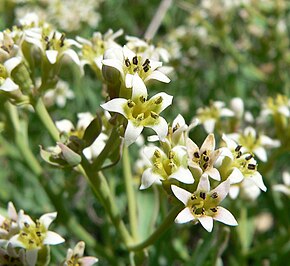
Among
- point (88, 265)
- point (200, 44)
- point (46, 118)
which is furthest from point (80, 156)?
point (200, 44)

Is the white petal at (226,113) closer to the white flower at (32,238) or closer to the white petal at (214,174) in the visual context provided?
the white petal at (214,174)

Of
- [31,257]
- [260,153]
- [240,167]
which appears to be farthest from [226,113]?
[31,257]

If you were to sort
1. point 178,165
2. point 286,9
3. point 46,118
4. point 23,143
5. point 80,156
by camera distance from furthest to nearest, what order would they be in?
point 286,9, point 23,143, point 46,118, point 80,156, point 178,165

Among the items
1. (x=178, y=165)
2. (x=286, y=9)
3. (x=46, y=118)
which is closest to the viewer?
(x=178, y=165)

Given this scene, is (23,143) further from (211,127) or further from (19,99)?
(211,127)

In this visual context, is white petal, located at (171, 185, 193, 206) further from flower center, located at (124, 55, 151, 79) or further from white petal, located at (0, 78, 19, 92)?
white petal, located at (0, 78, 19, 92)

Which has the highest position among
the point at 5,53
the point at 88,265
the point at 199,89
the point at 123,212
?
the point at 5,53

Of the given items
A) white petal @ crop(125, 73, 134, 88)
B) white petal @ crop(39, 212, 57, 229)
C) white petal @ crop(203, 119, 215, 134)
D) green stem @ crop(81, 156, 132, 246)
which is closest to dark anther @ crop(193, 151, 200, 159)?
white petal @ crop(125, 73, 134, 88)

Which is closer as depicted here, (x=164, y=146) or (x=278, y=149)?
(x=164, y=146)
